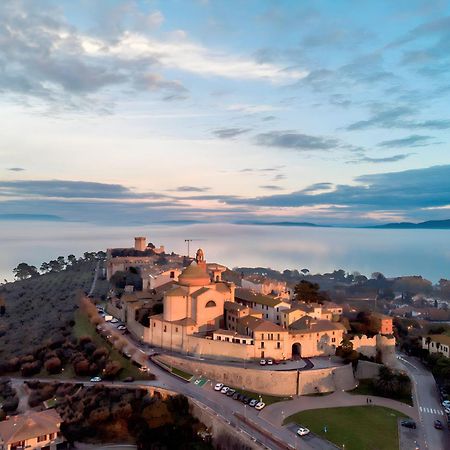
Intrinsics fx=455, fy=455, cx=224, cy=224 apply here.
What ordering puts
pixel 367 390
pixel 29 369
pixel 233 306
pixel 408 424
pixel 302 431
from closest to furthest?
pixel 302 431, pixel 408 424, pixel 367 390, pixel 29 369, pixel 233 306

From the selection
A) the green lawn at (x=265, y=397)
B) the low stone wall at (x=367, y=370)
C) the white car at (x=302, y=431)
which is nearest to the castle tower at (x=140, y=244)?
the low stone wall at (x=367, y=370)

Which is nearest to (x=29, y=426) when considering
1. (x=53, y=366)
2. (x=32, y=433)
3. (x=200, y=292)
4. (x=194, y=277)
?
(x=32, y=433)

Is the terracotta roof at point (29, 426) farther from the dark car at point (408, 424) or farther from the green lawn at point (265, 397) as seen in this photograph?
the dark car at point (408, 424)

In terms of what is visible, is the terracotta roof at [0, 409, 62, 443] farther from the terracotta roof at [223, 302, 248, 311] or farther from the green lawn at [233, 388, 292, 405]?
the terracotta roof at [223, 302, 248, 311]

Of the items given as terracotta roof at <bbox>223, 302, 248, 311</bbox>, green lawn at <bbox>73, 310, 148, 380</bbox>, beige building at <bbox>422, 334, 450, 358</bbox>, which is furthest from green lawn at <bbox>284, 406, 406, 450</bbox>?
beige building at <bbox>422, 334, 450, 358</bbox>

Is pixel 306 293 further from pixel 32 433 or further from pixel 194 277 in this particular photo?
pixel 32 433

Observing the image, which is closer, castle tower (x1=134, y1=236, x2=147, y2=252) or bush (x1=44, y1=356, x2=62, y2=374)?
bush (x1=44, y1=356, x2=62, y2=374)

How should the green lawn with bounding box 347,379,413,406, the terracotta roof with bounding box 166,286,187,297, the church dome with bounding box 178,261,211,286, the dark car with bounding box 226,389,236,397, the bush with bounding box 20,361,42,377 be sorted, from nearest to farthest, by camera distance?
1. the dark car with bounding box 226,389,236,397
2. the green lawn with bounding box 347,379,413,406
3. the terracotta roof with bounding box 166,286,187,297
4. the bush with bounding box 20,361,42,377
5. the church dome with bounding box 178,261,211,286
